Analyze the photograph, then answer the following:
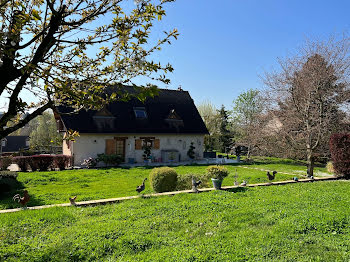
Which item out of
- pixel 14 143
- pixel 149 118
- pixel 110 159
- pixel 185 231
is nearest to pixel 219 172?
pixel 185 231

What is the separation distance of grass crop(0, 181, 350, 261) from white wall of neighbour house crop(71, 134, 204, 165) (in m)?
13.9

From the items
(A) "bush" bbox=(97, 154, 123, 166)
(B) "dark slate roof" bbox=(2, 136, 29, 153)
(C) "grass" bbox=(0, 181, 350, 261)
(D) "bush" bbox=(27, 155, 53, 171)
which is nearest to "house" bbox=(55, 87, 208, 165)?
(A) "bush" bbox=(97, 154, 123, 166)

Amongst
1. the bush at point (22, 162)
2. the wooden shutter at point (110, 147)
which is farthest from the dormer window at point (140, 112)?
the bush at point (22, 162)

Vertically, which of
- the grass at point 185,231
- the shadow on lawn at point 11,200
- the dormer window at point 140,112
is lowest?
the shadow on lawn at point 11,200

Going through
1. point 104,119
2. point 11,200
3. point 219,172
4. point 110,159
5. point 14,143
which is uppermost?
point 104,119

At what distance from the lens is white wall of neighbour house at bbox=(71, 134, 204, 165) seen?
20.5 metres

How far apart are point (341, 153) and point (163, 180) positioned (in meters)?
10.3

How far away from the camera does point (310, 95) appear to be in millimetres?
14742

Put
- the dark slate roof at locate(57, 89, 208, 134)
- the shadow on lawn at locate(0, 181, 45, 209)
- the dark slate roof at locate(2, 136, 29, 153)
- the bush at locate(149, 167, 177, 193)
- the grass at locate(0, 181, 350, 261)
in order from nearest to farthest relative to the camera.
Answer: the grass at locate(0, 181, 350, 261) < the shadow on lawn at locate(0, 181, 45, 209) < the bush at locate(149, 167, 177, 193) < the dark slate roof at locate(57, 89, 208, 134) < the dark slate roof at locate(2, 136, 29, 153)

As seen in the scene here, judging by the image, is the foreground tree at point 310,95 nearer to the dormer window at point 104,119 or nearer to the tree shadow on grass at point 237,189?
the tree shadow on grass at point 237,189

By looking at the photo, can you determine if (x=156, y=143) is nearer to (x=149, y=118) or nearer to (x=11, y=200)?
(x=149, y=118)

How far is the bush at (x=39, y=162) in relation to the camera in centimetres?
1738

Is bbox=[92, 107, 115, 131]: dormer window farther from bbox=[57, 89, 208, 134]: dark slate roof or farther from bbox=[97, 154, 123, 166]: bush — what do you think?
bbox=[97, 154, 123, 166]: bush

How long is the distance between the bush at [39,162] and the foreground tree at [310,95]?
52.0ft
